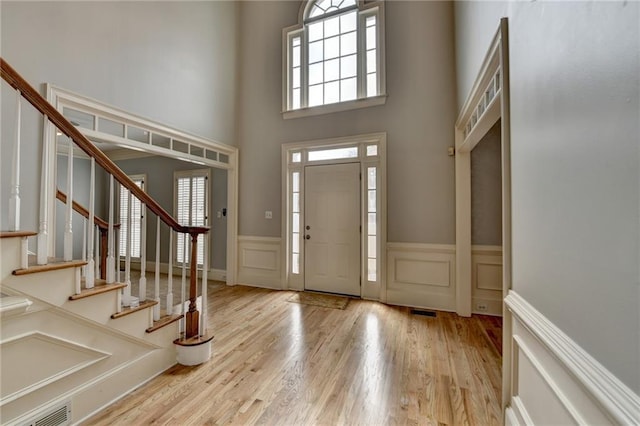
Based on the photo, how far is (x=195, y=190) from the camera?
5.21 meters

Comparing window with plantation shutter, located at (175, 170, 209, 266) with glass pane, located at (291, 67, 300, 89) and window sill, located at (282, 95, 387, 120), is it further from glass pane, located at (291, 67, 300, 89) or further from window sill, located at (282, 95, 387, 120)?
glass pane, located at (291, 67, 300, 89)

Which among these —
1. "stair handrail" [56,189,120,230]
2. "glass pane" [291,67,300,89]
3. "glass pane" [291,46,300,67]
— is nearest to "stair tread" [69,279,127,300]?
"stair handrail" [56,189,120,230]

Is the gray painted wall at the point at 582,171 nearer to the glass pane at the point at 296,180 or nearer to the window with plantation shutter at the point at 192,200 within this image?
the glass pane at the point at 296,180

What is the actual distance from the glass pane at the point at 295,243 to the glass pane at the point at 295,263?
0.08 meters

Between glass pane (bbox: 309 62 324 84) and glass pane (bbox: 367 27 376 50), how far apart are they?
0.76 meters

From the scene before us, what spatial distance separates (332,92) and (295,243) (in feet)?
7.94

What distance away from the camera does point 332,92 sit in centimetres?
405

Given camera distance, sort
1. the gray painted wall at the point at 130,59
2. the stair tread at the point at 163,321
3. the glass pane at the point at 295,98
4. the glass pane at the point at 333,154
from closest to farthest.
Answer: the stair tread at the point at 163,321 → the gray painted wall at the point at 130,59 → the glass pane at the point at 333,154 → the glass pane at the point at 295,98

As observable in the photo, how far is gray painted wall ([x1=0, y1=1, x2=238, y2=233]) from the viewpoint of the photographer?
6.93 feet

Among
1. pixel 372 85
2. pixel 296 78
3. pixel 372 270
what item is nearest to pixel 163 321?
pixel 372 270

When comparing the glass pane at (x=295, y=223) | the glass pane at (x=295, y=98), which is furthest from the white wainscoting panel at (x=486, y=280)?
the glass pane at (x=295, y=98)

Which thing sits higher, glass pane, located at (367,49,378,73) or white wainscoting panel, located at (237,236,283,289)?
glass pane, located at (367,49,378,73)

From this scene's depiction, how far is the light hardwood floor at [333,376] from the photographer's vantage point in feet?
5.26

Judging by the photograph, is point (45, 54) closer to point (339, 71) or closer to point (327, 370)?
point (339, 71)
